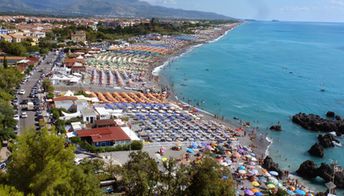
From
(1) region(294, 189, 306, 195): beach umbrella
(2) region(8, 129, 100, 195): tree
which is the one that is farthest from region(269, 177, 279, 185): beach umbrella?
(2) region(8, 129, 100, 195): tree

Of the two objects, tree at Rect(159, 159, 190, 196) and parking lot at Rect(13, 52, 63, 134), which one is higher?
tree at Rect(159, 159, 190, 196)

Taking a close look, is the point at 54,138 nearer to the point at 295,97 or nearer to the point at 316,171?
the point at 316,171

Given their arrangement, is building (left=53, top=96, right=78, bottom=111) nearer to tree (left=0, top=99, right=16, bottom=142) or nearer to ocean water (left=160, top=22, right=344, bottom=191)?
tree (left=0, top=99, right=16, bottom=142)

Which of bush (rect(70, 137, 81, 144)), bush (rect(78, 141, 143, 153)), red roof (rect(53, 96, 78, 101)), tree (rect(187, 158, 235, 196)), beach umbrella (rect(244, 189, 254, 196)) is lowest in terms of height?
beach umbrella (rect(244, 189, 254, 196))

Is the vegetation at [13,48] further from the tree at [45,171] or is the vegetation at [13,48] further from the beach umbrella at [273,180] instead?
the tree at [45,171]

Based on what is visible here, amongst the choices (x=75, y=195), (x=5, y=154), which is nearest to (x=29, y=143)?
(x=75, y=195)

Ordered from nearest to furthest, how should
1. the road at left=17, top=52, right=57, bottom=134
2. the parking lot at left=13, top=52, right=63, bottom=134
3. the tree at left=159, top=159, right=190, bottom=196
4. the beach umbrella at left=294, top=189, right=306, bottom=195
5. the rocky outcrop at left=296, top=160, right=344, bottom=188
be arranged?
the tree at left=159, top=159, right=190, bottom=196, the beach umbrella at left=294, top=189, right=306, bottom=195, the rocky outcrop at left=296, top=160, right=344, bottom=188, the road at left=17, top=52, right=57, bottom=134, the parking lot at left=13, top=52, right=63, bottom=134
